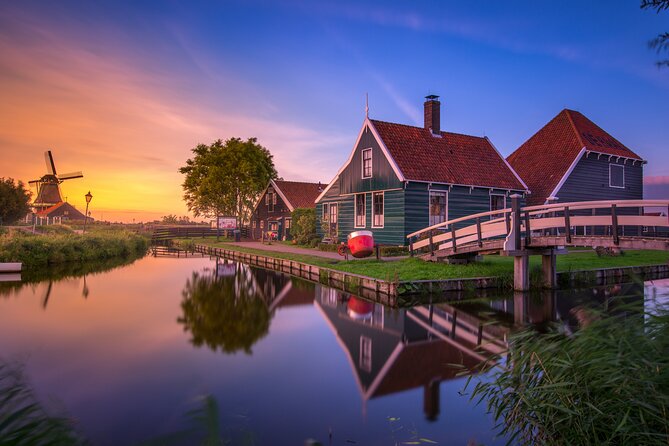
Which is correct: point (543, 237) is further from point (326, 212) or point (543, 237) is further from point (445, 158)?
point (326, 212)

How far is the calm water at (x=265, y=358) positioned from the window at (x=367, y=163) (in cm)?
985

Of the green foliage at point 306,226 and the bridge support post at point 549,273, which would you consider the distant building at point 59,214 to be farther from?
the bridge support post at point 549,273

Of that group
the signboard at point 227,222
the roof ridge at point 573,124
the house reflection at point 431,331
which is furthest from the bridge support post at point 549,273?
the signboard at point 227,222

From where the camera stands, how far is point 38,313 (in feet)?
40.3

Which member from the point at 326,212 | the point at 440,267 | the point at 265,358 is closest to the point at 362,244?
the point at 440,267

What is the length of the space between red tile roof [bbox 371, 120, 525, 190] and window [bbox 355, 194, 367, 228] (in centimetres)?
379

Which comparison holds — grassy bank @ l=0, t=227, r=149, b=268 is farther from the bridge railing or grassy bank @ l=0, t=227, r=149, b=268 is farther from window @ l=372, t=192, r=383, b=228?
the bridge railing

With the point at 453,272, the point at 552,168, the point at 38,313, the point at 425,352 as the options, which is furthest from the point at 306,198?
the point at 425,352

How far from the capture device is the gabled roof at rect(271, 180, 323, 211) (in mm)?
37625

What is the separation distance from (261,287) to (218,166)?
3382cm

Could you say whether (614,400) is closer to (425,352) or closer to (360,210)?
(425,352)

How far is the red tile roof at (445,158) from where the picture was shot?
2244 cm

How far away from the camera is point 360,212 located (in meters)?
25.2

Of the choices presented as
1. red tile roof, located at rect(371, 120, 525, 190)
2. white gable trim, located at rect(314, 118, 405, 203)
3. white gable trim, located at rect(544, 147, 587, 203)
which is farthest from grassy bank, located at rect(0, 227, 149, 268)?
white gable trim, located at rect(544, 147, 587, 203)
